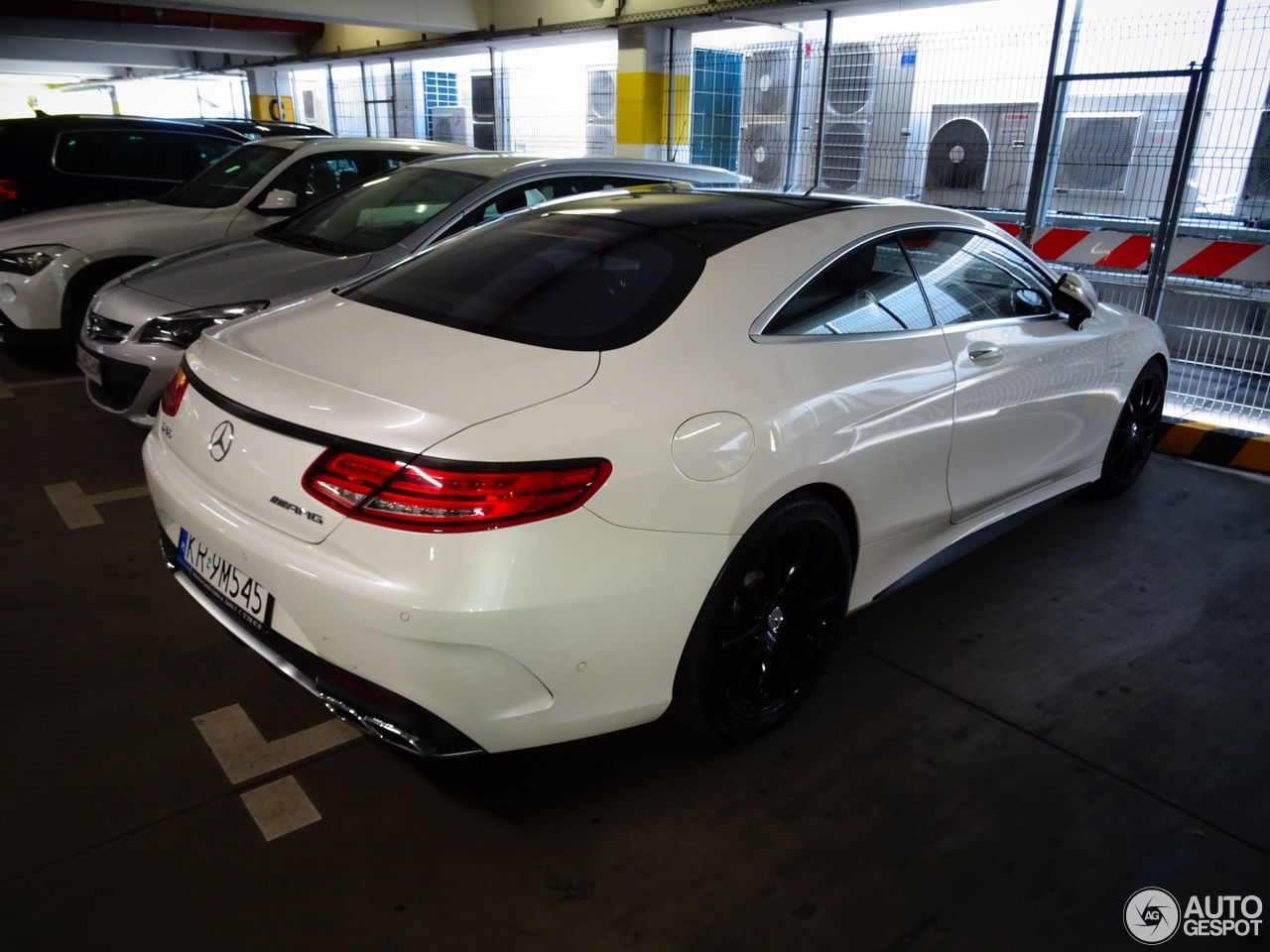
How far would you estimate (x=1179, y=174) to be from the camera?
5117mm

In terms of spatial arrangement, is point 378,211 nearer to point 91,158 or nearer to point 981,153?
point 91,158

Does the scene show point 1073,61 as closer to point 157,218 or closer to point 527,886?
point 157,218

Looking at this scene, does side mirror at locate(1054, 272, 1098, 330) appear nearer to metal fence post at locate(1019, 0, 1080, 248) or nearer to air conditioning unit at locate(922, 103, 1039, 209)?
metal fence post at locate(1019, 0, 1080, 248)

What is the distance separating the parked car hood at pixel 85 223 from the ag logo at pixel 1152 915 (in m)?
5.67

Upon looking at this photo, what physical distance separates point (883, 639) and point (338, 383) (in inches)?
75.0

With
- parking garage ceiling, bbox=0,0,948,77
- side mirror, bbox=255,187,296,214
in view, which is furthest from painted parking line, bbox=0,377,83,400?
parking garage ceiling, bbox=0,0,948,77

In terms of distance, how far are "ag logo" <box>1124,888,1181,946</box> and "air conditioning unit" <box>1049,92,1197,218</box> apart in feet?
14.8

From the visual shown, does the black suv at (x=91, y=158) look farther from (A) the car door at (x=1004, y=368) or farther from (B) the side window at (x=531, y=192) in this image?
(A) the car door at (x=1004, y=368)

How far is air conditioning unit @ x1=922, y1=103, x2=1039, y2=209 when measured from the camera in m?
6.25

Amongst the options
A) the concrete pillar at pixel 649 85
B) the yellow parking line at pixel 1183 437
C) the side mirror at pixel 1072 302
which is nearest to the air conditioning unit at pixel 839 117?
the concrete pillar at pixel 649 85

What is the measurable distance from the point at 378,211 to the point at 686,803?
351 centimetres

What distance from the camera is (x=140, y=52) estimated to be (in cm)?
A: 2303

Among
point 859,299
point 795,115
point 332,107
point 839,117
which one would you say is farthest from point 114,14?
point 859,299

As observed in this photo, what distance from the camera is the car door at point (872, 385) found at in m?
2.24
